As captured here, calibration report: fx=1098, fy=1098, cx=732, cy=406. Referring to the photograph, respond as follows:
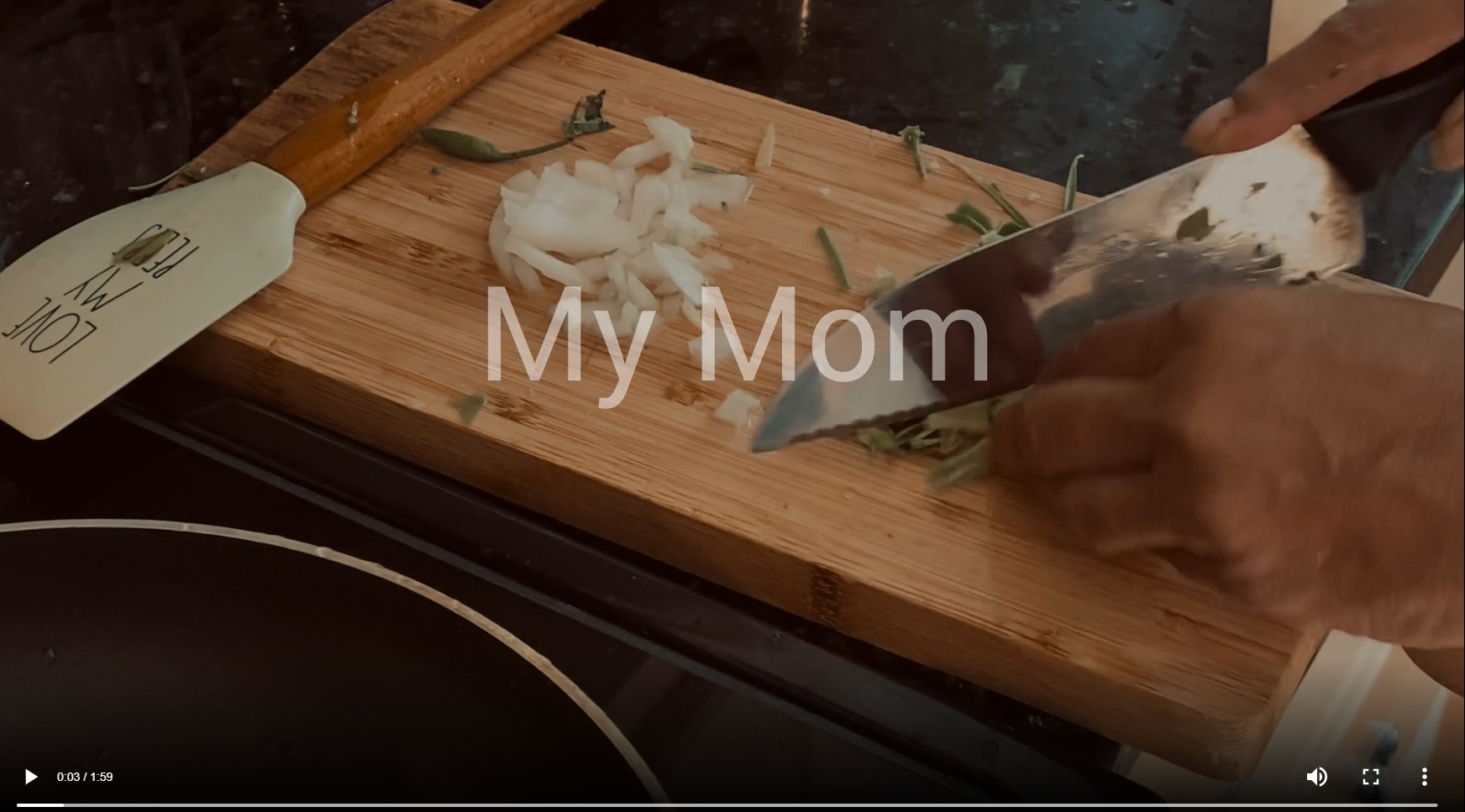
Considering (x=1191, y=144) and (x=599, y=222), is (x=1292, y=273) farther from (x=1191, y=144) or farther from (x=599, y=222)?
(x=599, y=222)

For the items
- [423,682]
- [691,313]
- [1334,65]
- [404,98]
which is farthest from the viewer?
[404,98]

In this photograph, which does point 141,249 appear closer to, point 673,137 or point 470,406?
point 470,406

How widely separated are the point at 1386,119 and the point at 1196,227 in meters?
0.13

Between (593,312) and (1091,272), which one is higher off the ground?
(1091,272)

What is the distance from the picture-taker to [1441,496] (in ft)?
1.83

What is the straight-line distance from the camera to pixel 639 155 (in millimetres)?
976

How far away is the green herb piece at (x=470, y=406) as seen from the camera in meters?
0.79

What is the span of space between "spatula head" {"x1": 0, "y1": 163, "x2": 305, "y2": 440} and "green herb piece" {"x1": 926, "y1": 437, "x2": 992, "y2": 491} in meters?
0.53

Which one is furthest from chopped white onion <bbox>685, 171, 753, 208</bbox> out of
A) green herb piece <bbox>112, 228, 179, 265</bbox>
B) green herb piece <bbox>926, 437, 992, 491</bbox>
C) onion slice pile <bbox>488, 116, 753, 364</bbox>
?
green herb piece <bbox>112, 228, 179, 265</bbox>

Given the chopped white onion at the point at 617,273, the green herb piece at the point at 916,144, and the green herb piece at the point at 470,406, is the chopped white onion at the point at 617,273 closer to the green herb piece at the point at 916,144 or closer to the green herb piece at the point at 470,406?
the green herb piece at the point at 470,406

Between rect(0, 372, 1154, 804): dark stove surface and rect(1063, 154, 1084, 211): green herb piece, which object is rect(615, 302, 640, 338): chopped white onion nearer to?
rect(0, 372, 1154, 804): dark stove surface

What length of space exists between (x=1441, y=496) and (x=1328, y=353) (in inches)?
3.6

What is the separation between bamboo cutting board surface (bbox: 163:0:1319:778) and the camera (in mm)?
702

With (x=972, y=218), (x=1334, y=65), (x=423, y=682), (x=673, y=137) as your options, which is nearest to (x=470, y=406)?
(x=423, y=682)
